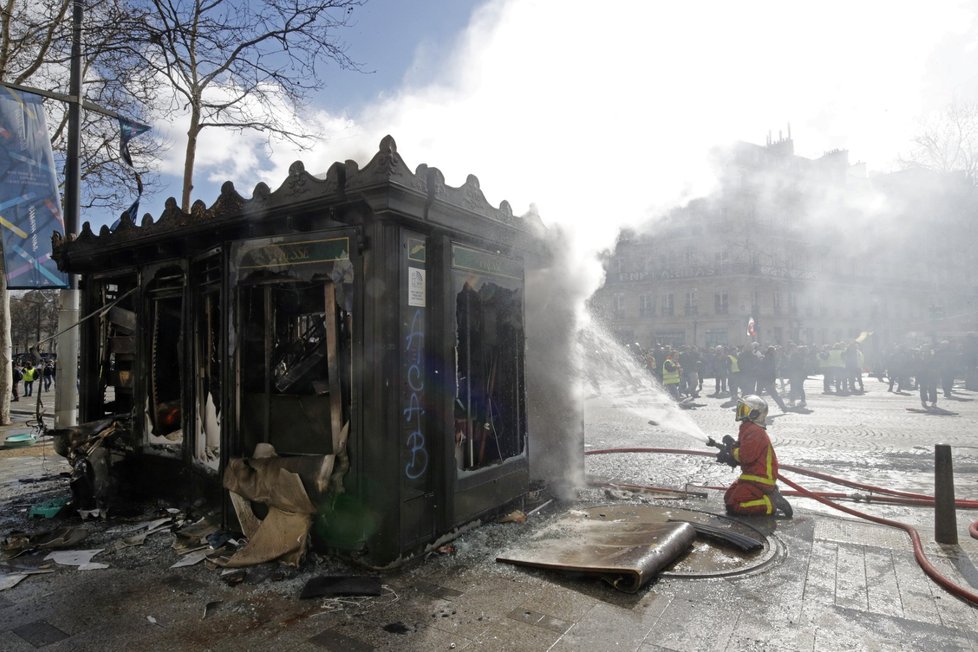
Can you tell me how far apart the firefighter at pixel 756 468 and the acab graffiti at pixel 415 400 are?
131 inches

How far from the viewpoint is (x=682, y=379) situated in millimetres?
21125

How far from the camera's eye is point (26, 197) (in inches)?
377

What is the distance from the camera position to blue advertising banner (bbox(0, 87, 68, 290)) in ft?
30.6

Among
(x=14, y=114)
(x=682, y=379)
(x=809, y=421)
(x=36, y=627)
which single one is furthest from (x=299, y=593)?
(x=682, y=379)

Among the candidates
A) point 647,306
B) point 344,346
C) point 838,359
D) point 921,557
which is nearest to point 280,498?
point 344,346

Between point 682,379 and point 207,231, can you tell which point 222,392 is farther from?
point 682,379

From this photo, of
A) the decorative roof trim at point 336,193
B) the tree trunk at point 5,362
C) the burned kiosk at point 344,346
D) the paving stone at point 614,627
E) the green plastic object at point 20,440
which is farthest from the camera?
the tree trunk at point 5,362

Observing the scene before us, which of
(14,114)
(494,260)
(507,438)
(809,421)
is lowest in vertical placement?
(809,421)

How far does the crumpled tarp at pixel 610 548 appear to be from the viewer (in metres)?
4.31

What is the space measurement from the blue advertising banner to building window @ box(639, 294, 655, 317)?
45573 mm

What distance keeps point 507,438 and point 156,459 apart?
13.2 ft

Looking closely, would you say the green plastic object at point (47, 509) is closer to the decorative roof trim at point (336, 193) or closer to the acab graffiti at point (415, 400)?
the decorative roof trim at point (336, 193)

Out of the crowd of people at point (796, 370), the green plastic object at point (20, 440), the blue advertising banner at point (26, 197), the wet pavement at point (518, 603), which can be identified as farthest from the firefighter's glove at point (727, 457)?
the green plastic object at point (20, 440)

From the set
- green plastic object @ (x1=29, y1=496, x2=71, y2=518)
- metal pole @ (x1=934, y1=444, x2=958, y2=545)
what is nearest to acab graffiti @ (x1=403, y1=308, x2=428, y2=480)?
green plastic object @ (x1=29, y1=496, x2=71, y2=518)
